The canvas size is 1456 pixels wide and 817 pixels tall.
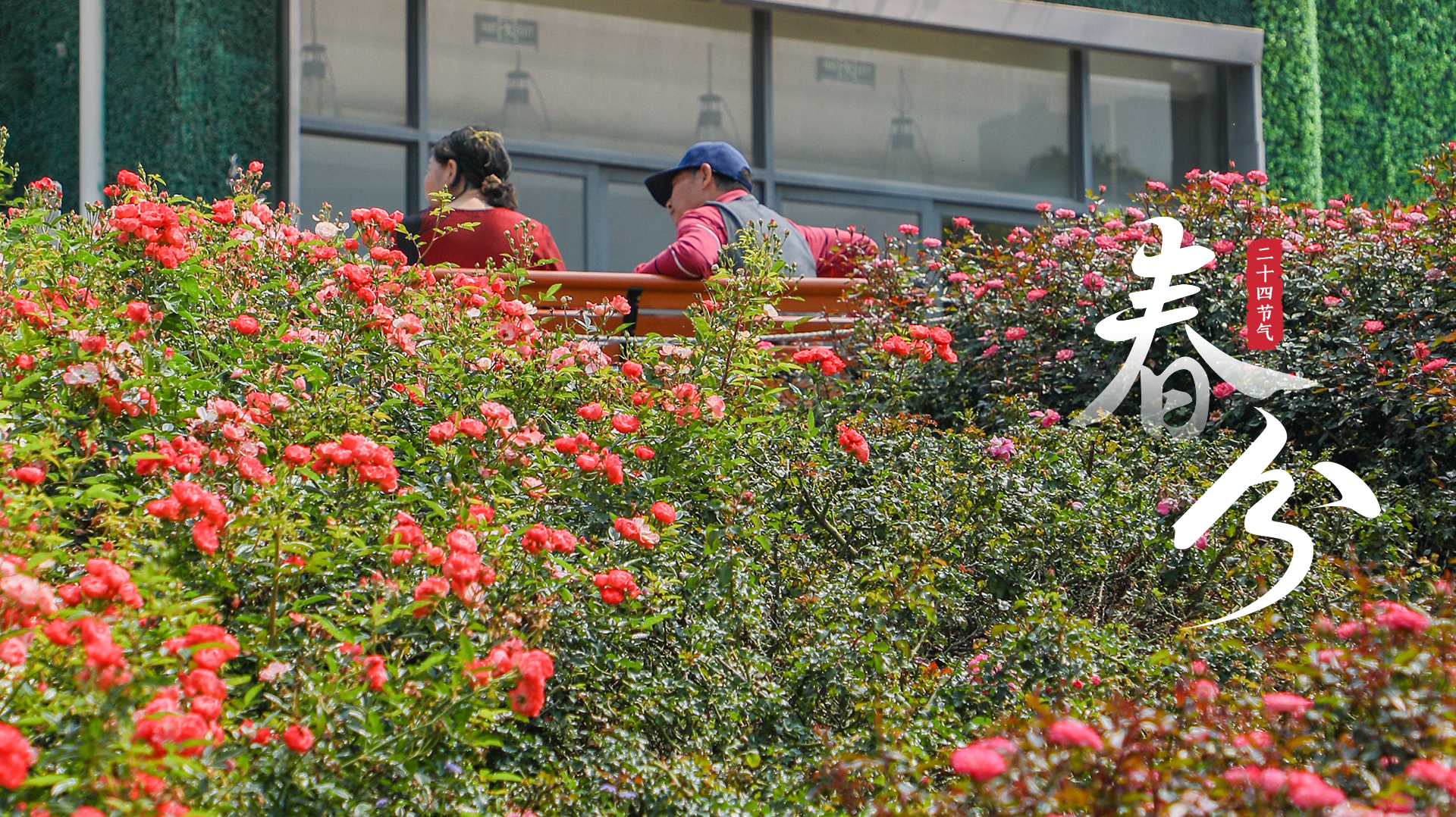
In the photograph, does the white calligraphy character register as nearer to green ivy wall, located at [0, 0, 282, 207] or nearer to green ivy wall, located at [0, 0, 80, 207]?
green ivy wall, located at [0, 0, 282, 207]

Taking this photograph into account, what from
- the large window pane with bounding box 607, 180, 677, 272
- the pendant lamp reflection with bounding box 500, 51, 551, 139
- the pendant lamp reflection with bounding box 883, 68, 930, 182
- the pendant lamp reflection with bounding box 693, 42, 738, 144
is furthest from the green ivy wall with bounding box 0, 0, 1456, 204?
the pendant lamp reflection with bounding box 883, 68, 930, 182

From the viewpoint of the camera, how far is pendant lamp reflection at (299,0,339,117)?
694cm

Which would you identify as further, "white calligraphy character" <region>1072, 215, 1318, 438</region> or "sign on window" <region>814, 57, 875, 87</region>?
Answer: "sign on window" <region>814, 57, 875, 87</region>

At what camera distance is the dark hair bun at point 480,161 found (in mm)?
4605

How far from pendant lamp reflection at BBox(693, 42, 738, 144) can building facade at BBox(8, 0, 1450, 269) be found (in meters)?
0.02

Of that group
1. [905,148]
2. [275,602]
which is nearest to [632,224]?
[905,148]

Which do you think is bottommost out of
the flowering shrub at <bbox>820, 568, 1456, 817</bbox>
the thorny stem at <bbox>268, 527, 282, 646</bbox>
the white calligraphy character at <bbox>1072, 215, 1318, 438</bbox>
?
the flowering shrub at <bbox>820, 568, 1456, 817</bbox>

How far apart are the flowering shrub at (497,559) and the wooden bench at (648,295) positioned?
0.51 metres

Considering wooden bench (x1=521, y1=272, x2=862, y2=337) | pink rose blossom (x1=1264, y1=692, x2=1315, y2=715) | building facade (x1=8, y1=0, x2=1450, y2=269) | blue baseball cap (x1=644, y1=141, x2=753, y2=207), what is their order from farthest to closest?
building facade (x1=8, y1=0, x2=1450, y2=269), blue baseball cap (x1=644, y1=141, x2=753, y2=207), wooden bench (x1=521, y1=272, x2=862, y2=337), pink rose blossom (x1=1264, y1=692, x2=1315, y2=715)

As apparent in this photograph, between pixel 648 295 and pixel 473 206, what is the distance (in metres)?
0.80

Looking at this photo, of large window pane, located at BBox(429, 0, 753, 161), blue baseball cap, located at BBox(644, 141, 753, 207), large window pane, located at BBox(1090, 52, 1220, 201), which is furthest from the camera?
large window pane, located at BBox(1090, 52, 1220, 201)

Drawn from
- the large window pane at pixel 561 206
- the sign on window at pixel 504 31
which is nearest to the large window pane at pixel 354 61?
the sign on window at pixel 504 31

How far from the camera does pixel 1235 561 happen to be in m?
3.28

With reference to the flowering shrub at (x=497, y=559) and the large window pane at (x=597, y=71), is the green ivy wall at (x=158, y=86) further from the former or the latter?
the flowering shrub at (x=497, y=559)
